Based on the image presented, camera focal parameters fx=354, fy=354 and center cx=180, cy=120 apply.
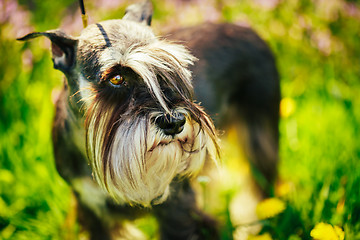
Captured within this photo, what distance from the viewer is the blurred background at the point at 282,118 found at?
7.06 ft

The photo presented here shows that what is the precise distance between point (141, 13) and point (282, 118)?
68.7 inches

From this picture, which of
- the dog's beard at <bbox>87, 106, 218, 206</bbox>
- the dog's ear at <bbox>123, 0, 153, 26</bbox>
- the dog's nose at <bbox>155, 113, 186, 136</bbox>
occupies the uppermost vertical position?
the dog's ear at <bbox>123, 0, 153, 26</bbox>

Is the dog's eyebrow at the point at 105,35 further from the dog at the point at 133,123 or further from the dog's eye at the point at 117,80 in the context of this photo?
the dog's eye at the point at 117,80

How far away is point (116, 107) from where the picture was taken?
1581mm

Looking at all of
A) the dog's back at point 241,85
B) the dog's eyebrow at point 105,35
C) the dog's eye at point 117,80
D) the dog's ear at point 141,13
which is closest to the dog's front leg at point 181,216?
the dog's back at point 241,85

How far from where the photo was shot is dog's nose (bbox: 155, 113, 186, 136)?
1447 mm

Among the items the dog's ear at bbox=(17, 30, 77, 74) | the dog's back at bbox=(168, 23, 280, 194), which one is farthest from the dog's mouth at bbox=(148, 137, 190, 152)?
the dog's back at bbox=(168, 23, 280, 194)

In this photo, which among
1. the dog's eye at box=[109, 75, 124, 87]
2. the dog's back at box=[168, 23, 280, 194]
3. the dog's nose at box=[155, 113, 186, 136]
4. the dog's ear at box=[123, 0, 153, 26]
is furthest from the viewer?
the dog's back at box=[168, 23, 280, 194]

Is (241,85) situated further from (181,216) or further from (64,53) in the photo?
(64,53)

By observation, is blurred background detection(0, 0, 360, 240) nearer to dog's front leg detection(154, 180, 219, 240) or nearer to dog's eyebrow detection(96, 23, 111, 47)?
dog's front leg detection(154, 180, 219, 240)

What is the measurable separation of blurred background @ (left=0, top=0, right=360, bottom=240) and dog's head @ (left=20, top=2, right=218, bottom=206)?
1.41ft

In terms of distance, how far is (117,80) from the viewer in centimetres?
157

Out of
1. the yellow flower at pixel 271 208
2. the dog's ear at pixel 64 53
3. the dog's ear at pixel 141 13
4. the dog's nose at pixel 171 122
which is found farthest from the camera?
the dog's ear at pixel 141 13

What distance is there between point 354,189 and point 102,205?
1.46 m
